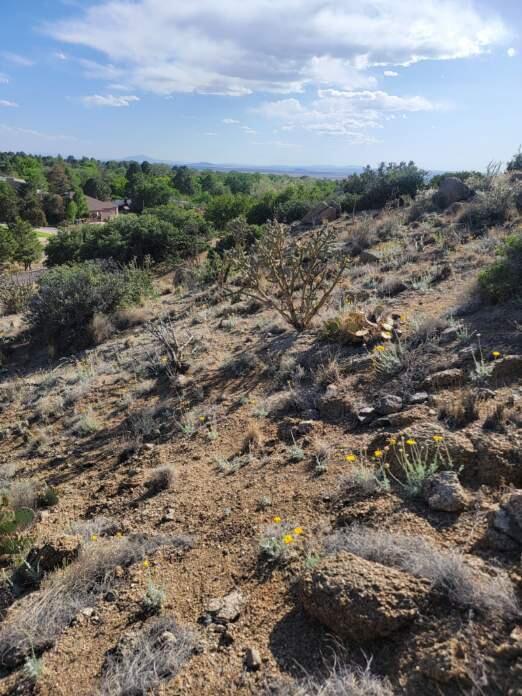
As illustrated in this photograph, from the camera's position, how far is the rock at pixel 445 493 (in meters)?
2.62

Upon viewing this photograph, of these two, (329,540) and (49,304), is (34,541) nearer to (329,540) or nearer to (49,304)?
(329,540)

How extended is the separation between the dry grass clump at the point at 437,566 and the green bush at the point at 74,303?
8444 mm

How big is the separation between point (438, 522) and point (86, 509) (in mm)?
2968

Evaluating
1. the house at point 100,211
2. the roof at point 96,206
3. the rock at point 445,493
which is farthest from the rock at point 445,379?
the roof at point 96,206

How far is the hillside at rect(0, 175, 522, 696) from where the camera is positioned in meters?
2.02

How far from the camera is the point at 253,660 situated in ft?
6.99

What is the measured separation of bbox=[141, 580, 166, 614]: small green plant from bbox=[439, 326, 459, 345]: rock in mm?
3675

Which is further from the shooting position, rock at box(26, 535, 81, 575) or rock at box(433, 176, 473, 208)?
rock at box(433, 176, 473, 208)

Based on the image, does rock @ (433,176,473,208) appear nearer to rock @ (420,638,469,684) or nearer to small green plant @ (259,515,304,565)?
small green plant @ (259,515,304,565)

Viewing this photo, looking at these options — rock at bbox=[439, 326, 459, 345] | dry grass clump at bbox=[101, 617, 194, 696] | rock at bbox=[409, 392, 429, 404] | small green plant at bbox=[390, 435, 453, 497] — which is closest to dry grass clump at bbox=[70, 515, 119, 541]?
dry grass clump at bbox=[101, 617, 194, 696]

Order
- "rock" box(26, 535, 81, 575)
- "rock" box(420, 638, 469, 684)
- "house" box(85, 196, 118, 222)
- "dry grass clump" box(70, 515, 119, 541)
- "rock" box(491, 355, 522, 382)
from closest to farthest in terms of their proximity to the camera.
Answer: "rock" box(420, 638, 469, 684), "rock" box(26, 535, 81, 575), "dry grass clump" box(70, 515, 119, 541), "rock" box(491, 355, 522, 382), "house" box(85, 196, 118, 222)

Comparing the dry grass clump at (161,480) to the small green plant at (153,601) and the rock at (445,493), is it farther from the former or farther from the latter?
the rock at (445,493)

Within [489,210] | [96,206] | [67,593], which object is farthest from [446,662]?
[96,206]

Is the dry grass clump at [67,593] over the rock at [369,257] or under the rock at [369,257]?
under
